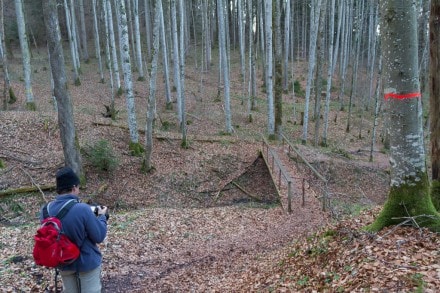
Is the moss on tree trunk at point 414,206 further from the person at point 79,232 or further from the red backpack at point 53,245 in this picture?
the red backpack at point 53,245

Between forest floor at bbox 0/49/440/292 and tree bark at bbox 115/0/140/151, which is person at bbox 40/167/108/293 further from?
tree bark at bbox 115/0/140/151

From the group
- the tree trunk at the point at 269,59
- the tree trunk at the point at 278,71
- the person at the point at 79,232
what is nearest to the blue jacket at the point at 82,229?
the person at the point at 79,232

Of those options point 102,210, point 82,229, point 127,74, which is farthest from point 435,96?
point 127,74

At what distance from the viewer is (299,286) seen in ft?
13.4

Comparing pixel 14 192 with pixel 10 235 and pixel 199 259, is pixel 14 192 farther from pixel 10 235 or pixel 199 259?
pixel 199 259

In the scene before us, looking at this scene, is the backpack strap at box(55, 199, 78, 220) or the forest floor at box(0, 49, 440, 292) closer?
the backpack strap at box(55, 199, 78, 220)

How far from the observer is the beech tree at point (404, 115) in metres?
3.82

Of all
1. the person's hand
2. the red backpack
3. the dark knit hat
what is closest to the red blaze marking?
the person's hand

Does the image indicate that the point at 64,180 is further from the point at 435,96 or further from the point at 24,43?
the point at 24,43

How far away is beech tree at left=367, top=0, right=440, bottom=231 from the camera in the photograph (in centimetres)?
382

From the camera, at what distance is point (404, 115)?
3.89 m

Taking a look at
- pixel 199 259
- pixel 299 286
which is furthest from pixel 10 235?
pixel 299 286

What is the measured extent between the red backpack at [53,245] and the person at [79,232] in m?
0.05

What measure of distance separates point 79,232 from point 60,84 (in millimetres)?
6934
